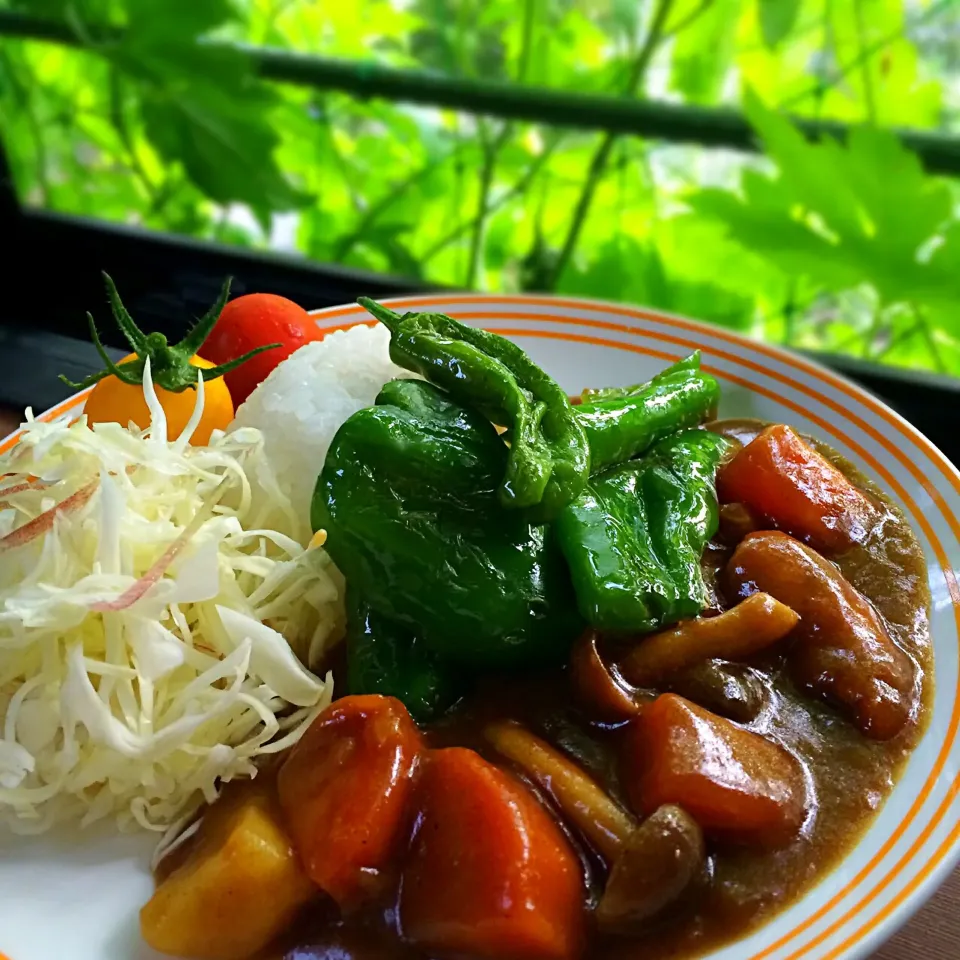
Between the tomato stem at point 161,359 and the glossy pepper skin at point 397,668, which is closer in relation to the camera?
the glossy pepper skin at point 397,668

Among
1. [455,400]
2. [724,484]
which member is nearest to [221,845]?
[455,400]

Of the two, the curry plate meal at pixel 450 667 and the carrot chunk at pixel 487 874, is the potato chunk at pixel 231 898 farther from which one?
the carrot chunk at pixel 487 874

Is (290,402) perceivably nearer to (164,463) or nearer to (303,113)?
(164,463)

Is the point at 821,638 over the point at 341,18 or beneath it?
beneath

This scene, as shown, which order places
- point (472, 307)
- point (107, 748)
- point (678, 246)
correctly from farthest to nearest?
point (678, 246) < point (472, 307) < point (107, 748)

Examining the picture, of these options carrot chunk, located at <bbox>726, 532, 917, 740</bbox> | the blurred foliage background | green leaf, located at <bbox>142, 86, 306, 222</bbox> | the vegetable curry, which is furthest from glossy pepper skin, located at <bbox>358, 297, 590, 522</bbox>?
green leaf, located at <bbox>142, 86, 306, 222</bbox>

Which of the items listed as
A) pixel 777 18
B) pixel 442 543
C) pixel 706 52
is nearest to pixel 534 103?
pixel 706 52

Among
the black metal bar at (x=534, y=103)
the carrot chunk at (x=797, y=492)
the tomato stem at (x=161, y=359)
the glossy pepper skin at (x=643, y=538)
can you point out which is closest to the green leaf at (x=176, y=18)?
the black metal bar at (x=534, y=103)
